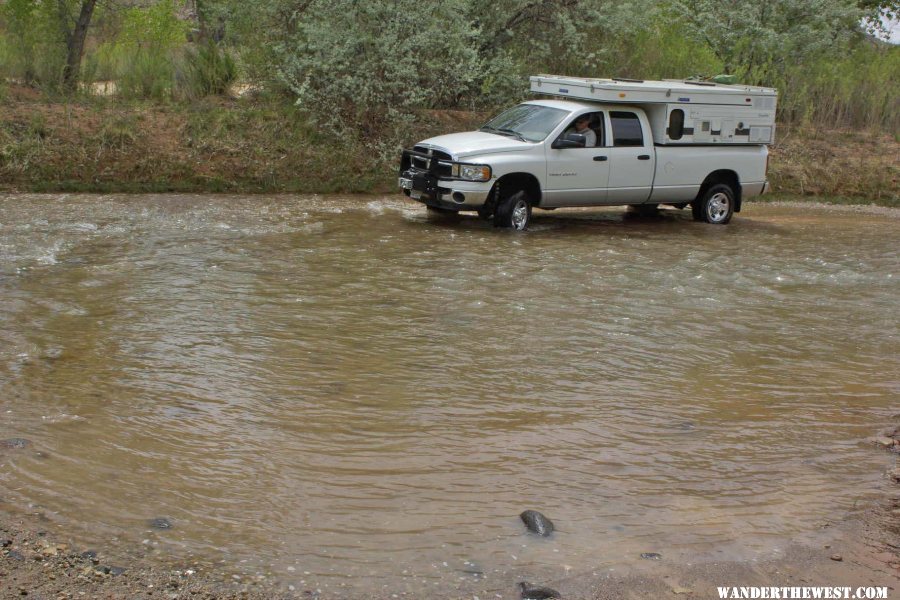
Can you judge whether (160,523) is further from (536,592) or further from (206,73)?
(206,73)

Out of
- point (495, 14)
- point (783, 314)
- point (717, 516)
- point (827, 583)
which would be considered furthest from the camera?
point (495, 14)

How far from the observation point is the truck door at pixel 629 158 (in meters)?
14.6

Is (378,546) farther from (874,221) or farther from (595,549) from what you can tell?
(874,221)

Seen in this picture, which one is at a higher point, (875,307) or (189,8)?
(189,8)

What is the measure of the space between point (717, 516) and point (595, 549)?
907 mm

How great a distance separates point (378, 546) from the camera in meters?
5.02

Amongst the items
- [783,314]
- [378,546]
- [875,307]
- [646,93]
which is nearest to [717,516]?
[378,546]

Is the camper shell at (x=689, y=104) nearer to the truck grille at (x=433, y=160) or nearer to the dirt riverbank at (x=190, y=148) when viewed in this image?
the truck grille at (x=433, y=160)

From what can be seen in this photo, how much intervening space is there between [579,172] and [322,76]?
5.81 meters

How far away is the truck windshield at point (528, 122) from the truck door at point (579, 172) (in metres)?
0.24

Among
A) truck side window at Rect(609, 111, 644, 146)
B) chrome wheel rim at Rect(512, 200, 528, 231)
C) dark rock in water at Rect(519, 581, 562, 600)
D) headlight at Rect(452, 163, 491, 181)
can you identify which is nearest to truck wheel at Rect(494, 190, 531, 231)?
chrome wheel rim at Rect(512, 200, 528, 231)

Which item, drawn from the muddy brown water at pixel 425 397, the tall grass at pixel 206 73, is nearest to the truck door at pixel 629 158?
the muddy brown water at pixel 425 397

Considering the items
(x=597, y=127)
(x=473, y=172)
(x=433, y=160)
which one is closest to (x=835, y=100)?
(x=597, y=127)

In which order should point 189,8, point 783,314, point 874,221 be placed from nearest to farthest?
point 783,314 → point 874,221 → point 189,8
